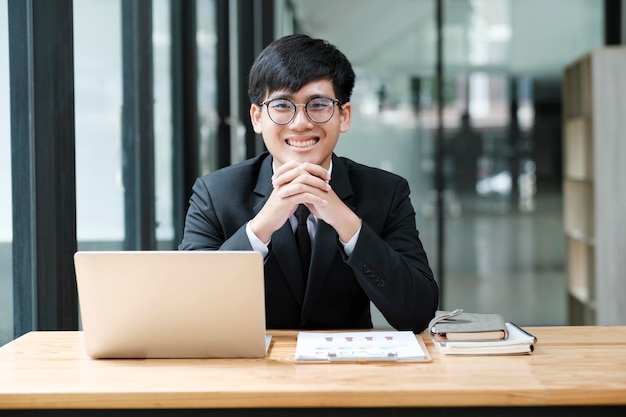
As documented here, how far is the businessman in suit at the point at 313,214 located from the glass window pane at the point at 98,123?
22.2 inches

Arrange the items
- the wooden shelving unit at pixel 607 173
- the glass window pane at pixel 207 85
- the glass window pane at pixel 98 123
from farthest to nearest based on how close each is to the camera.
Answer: the wooden shelving unit at pixel 607 173 → the glass window pane at pixel 207 85 → the glass window pane at pixel 98 123

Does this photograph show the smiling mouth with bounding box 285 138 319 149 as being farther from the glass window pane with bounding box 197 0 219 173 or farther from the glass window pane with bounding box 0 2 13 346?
the glass window pane with bounding box 197 0 219 173

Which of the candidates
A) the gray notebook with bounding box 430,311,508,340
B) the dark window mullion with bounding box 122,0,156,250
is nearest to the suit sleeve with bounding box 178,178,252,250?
the gray notebook with bounding box 430,311,508,340

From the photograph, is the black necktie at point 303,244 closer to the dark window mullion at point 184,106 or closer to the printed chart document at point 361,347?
the printed chart document at point 361,347

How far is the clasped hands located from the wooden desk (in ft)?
1.39

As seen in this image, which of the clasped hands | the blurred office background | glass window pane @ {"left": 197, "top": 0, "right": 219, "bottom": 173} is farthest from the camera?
the blurred office background

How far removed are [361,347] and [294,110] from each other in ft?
2.22

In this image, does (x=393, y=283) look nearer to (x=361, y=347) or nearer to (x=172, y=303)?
(x=361, y=347)

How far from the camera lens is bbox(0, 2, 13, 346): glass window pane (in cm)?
212

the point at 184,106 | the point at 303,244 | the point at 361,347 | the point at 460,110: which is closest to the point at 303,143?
the point at 303,244

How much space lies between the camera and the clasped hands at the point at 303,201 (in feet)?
6.56

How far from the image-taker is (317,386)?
4.84ft

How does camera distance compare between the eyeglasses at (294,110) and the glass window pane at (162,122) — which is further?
the glass window pane at (162,122)

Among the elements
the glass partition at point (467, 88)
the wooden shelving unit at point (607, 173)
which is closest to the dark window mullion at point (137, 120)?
the glass partition at point (467, 88)
